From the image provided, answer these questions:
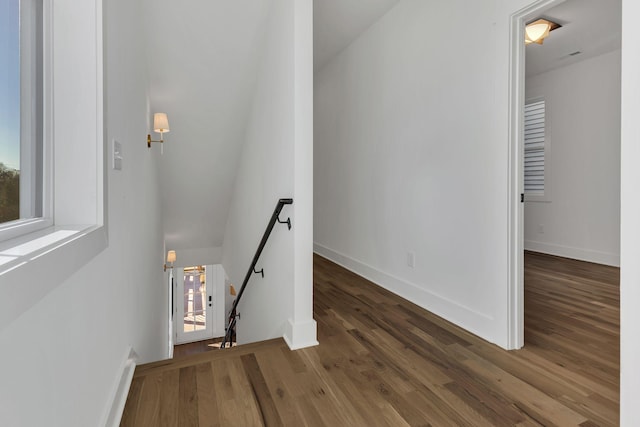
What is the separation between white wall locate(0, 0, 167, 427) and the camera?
2.39 feet

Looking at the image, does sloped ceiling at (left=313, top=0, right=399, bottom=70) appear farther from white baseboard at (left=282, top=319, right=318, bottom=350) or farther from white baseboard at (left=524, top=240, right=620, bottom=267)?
white baseboard at (left=524, top=240, right=620, bottom=267)

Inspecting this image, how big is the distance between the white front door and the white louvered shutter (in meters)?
7.50

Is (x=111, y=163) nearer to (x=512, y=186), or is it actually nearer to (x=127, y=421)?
(x=127, y=421)

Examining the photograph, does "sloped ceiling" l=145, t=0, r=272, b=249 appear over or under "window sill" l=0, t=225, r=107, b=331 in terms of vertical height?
over

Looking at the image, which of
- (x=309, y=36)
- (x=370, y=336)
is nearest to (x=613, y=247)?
(x=370, y=336)

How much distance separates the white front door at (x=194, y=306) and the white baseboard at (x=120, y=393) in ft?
24.2

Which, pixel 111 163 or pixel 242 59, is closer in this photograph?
pixel 111 163

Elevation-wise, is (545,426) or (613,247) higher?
(613,247)

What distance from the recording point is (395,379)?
1.80m

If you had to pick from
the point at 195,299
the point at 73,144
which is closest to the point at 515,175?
the point at 73,144

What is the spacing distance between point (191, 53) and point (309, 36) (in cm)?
130

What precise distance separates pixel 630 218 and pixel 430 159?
1727 mm

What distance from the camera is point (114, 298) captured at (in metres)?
1.56

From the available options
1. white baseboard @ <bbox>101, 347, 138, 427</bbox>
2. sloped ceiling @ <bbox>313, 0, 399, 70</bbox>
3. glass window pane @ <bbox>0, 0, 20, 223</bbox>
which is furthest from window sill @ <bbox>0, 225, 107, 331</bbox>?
sloped ceiling @ <bbox>313, 0, 399, 70</bbox>
